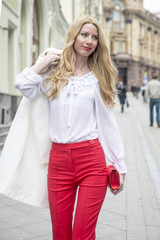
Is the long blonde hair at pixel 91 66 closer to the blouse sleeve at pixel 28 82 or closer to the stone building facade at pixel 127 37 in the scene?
the blouse sleeve at pixel 28 82

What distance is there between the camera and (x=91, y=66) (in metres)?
2.82

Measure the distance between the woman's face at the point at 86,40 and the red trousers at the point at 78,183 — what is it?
0.62m

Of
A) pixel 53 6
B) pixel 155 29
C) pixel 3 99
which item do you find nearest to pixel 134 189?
Result: pixel 3 99

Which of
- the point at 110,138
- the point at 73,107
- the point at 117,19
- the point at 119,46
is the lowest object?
the point at 110,138

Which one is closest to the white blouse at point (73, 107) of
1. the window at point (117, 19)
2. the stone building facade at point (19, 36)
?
the stone building facade at point (19, 36)

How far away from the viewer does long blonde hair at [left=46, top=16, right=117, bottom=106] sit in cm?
267

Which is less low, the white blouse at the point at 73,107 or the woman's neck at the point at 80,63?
the woman's neck at the point at 80,63

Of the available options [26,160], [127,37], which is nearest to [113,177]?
[26,160]

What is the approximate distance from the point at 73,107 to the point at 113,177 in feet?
1.72

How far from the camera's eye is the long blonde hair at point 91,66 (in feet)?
8.75

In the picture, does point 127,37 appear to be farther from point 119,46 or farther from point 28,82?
point 28,82

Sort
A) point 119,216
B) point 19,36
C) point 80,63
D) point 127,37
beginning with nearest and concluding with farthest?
point 80,63 < point 119,216 < point 19,36 < point 127,37

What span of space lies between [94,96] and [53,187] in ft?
2.13

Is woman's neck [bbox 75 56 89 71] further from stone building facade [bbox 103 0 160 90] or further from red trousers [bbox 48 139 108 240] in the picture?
stone building facade [bbox 103 0 160 90]
